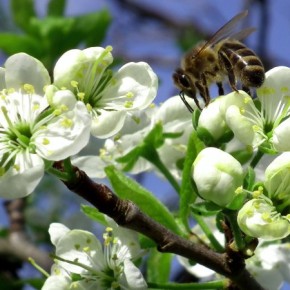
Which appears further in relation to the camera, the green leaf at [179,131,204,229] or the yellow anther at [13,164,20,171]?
the green leaf at [179,131,204,229]

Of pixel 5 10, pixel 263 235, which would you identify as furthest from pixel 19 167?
pixel 5 10

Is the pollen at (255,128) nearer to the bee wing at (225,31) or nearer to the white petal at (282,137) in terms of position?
the white petal at (282,137)

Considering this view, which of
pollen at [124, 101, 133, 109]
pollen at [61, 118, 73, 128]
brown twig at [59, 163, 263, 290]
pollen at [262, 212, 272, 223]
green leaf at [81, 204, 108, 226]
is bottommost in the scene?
green leaf at [81, 204, 108, 226]

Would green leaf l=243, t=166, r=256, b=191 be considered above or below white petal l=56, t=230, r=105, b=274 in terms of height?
above

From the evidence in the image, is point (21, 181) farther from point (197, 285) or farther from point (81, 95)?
point (197, 285)

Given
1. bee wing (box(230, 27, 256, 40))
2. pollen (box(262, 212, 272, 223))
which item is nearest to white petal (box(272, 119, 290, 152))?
pollen (box(262, 212, 272, 223))

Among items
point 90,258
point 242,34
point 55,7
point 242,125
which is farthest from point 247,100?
point 55,7

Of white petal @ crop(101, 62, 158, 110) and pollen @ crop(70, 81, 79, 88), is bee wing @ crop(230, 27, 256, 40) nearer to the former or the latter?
white petal @ crop(101, 62, 158, 110)

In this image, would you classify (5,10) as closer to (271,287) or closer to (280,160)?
(271,287)
